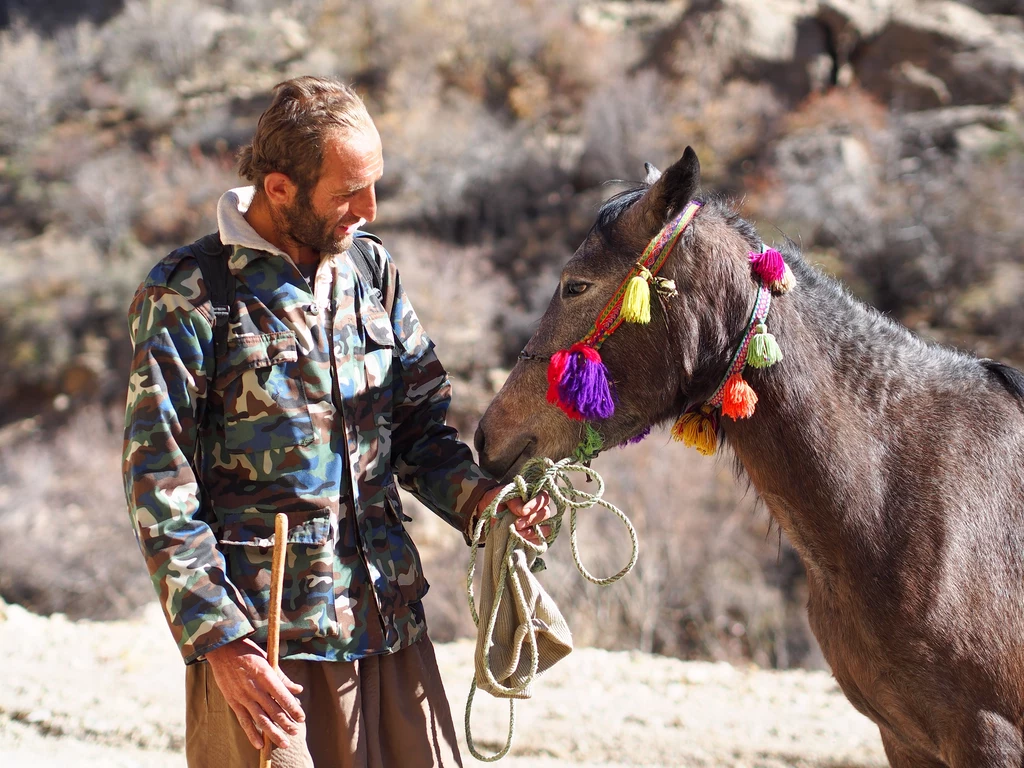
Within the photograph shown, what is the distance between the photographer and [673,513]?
14.1 meters

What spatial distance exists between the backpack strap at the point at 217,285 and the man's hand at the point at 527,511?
2.83 ft

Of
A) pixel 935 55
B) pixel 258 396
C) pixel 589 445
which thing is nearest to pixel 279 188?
pixel 258 396

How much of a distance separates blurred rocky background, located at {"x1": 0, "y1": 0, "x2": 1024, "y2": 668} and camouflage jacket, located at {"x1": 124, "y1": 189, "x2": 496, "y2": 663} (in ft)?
29.7

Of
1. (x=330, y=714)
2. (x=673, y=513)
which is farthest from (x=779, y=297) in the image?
(x=673, y=513)

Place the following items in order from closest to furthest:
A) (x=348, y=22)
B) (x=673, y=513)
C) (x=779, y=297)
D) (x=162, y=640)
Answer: (x=779, y=297)
(x=162, y=640)
(x=673, y=513)
(x=348, y=22)

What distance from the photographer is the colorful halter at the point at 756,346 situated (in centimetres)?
265

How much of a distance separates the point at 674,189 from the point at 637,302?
0.34 m

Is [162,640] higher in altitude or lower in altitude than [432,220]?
lower

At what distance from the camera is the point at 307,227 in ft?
8.10

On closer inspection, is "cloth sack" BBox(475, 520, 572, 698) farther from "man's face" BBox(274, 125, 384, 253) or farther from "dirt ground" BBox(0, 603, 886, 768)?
"dirt ground" BBox(0, 603, 886, 768)

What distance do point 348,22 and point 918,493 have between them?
30.5 meters

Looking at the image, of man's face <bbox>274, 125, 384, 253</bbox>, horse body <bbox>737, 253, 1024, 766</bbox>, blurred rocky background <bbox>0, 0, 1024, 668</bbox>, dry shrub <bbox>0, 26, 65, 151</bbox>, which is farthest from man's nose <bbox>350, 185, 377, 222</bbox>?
dry shrub <bbox>0, 26, 65, 151</bbox>

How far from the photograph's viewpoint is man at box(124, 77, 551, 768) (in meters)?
2.22

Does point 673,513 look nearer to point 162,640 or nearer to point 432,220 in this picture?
point 162,640
